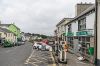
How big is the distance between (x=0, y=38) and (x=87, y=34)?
65.2 m

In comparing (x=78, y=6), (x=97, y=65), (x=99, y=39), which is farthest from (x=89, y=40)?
(x=78, y=6)

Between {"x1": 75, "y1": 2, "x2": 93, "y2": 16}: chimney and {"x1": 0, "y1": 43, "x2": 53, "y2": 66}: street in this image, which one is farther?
{"x1": 75, "y1": 2, "x2": 93, "y2": 16}: chimney

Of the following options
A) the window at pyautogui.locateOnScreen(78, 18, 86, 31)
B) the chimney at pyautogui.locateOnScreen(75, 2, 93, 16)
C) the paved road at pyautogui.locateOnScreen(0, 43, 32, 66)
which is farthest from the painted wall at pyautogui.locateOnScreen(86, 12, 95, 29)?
the chimney at pyautogui.locateOnScreen(75, 2, 93, 16)

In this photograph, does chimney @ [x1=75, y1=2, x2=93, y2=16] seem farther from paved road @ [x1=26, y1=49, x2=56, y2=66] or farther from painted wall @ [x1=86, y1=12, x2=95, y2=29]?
painted wall @ [x1=86, y1=12, x2=95, y2=29]

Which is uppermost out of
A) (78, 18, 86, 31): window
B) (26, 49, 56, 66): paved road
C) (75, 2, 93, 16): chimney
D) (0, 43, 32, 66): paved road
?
(75, 2, 93, 16): chimney

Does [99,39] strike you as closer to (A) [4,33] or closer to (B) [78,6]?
(B) [78,6]

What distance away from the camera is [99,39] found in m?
22.0

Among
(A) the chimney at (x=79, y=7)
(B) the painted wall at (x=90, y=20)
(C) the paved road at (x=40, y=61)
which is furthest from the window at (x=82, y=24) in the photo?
(A) the chimney at (x=79, y=7)

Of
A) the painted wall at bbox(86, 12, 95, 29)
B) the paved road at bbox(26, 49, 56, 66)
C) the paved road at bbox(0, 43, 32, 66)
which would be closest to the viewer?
the paved road at bbox(0, 43, 32, 66)

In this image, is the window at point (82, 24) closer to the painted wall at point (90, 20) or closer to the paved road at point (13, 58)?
the painted wall at point (90, 20)

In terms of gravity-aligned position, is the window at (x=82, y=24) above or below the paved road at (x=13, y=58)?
above

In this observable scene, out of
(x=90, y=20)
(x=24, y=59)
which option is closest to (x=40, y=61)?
(x=24, y=59)

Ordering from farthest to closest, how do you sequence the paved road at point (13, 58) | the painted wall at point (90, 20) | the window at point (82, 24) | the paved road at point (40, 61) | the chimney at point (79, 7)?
the chimney at point (79, 7) < the window at point (82, 24) < the painted wall at point (90, 20) < the paved road at point (40, 61) < the paved road at point (13, 58)

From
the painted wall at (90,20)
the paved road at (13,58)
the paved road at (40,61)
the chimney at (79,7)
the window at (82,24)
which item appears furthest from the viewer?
the chimney at (79,7)
